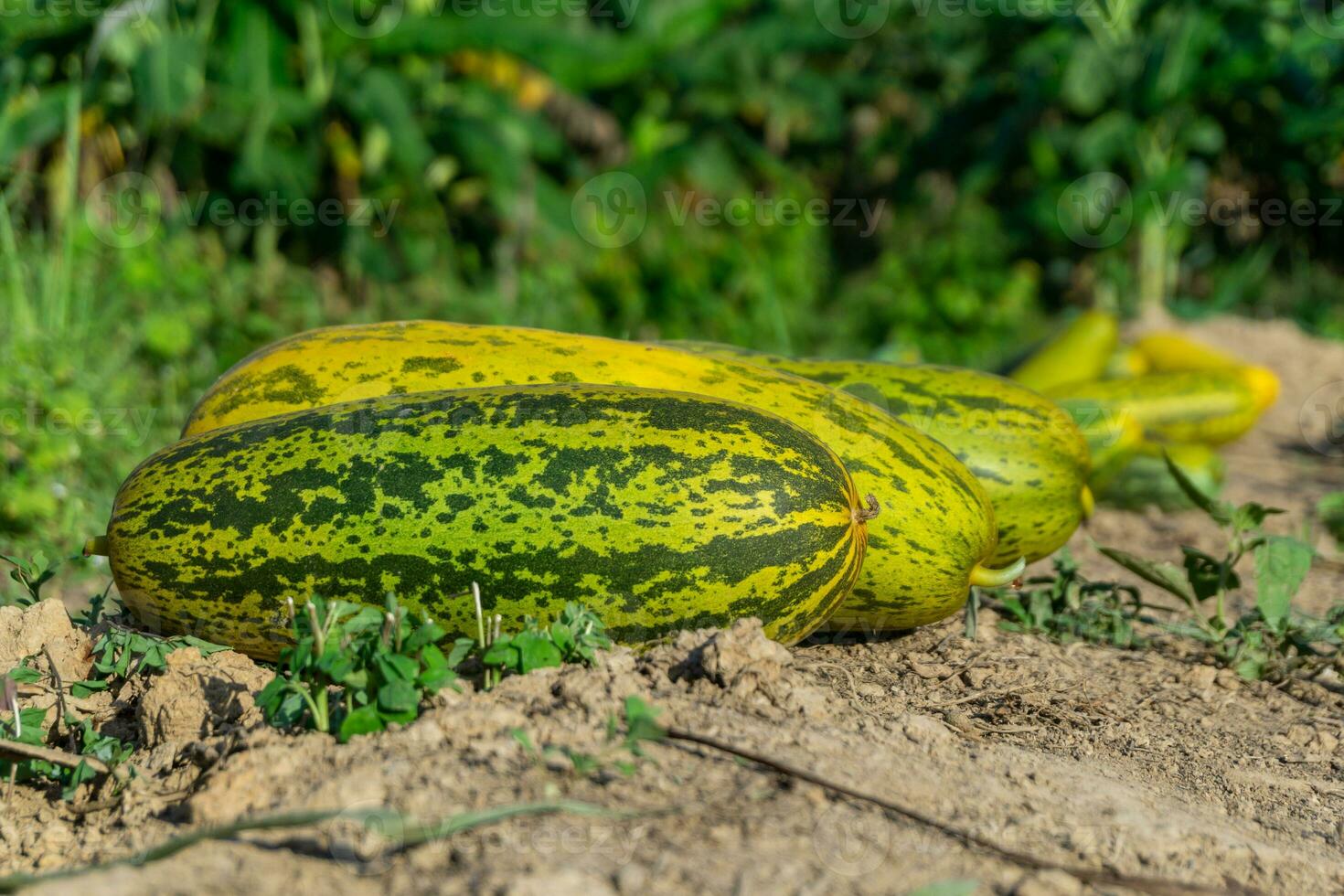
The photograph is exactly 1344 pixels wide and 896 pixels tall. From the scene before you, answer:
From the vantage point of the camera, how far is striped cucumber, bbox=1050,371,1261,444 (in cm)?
517

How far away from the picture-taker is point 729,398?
2.96 meters

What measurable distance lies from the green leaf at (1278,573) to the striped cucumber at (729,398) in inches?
26.3

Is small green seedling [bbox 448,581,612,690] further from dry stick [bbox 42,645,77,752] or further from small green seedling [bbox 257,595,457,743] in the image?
dry stick [bbox 42,645,77,752]

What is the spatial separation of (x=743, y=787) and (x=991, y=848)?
396 mm

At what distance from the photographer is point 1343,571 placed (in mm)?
4391

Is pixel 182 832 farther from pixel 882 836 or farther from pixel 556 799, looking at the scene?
pixel 882 836
